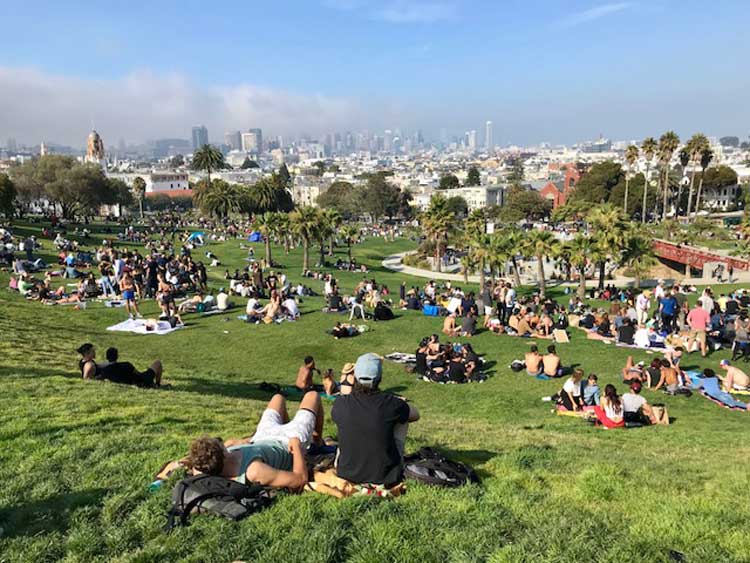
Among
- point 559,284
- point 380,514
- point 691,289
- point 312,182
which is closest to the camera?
point 380,514

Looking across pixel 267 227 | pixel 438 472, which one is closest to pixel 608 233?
pixel 267 227

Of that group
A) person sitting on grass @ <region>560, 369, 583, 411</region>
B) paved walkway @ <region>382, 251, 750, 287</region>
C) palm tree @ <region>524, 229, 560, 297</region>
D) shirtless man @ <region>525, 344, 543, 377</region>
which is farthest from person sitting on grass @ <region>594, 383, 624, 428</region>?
paved walkway @ <region>382, 251, 750, 287</region>

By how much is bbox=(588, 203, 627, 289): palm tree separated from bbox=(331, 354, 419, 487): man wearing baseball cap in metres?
30.4

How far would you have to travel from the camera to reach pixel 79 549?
472 centimetres

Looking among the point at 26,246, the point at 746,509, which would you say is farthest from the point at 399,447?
the point at 26,246

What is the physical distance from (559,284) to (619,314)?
21.5 m

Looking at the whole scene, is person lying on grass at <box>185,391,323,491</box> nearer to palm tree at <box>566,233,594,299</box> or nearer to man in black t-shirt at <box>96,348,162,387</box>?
man in black t-shirt at <box>96,348,162,387</box>

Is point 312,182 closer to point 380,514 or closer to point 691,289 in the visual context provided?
point 691,289

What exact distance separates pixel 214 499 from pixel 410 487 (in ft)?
6.20

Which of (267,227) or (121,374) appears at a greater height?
(267,227)

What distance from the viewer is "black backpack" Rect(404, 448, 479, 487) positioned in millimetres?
5754

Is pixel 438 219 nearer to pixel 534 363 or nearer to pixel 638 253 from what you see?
pixel 638 253

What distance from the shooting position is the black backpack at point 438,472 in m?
5.75

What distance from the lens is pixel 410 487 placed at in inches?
222
